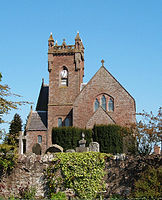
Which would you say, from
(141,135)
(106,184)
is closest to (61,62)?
(141,135)

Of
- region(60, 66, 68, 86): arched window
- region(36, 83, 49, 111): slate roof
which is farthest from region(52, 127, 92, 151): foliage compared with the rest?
region(36, 83, 49, 111): slate roof

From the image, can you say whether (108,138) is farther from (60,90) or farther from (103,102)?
(60,90)

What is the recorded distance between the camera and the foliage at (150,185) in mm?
11867

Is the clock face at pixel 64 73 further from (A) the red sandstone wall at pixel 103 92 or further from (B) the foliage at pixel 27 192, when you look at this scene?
(B) the foliage at pixel 27 192

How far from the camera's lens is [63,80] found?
38938 millimetres

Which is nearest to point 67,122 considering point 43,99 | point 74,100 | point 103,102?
point 74,100

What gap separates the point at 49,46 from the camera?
39.8 meters

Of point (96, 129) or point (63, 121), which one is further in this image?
point (63, 121)

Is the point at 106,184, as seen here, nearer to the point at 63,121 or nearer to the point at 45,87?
the point at 63,121

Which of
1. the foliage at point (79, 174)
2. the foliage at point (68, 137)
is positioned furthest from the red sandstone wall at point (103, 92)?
the foliage at point (79, 174)

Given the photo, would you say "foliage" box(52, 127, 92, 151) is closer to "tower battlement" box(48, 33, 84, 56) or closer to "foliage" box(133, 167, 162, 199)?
"tower battlement" box(48, 33, 84, 56)

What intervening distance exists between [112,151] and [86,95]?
25.3ft

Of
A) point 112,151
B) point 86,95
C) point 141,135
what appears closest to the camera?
point 141,135

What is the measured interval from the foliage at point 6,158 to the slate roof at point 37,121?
73.8 ft
